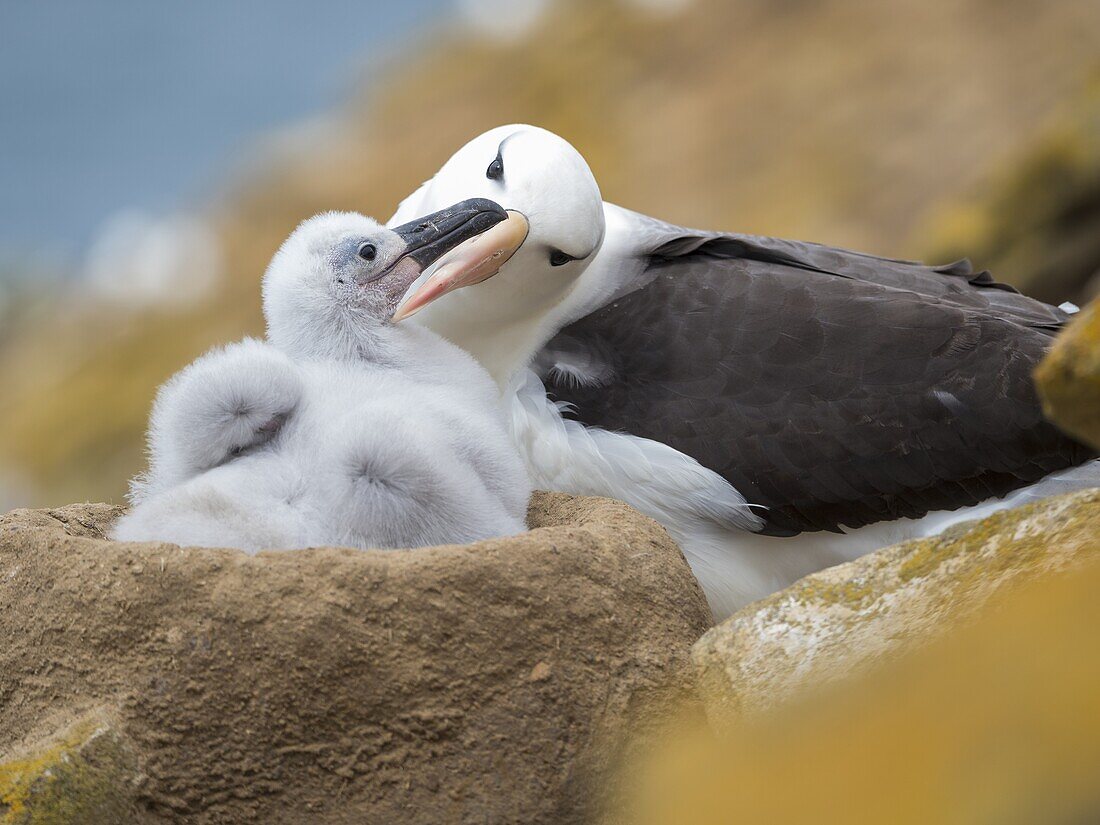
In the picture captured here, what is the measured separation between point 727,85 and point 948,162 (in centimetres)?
A: 230

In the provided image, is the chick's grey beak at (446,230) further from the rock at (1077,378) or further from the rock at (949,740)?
the rock at (1077,378)

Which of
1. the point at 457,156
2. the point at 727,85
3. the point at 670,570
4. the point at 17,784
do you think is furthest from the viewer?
the point at 727,85

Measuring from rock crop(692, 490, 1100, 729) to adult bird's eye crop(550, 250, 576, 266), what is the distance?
171 centimetres

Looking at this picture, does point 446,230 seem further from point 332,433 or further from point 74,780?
point 74,780

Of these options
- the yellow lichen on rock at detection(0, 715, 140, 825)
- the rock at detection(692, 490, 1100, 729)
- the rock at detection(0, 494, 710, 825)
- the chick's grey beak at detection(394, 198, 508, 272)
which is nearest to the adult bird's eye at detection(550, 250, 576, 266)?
the chick's grey beak at detection(394, 198, 508, 272)

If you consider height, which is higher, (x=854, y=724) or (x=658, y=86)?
(x=658, y=86)

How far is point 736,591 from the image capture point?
4.84m

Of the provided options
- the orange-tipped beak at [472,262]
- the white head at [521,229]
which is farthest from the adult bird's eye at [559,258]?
the orange-tipped beak at [472,262]

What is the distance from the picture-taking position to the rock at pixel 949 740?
2338 mm

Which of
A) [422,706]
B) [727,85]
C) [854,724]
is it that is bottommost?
[854,724]

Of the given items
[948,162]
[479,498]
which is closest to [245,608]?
[479,498]

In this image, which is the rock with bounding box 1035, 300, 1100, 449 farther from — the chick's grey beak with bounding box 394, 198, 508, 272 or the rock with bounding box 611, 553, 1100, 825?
the chick's grey beak with bounding box 394, 198, 508, 272

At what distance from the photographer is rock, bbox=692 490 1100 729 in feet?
10.5

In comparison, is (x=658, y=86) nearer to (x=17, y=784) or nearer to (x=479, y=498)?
(x=479, y=498)
